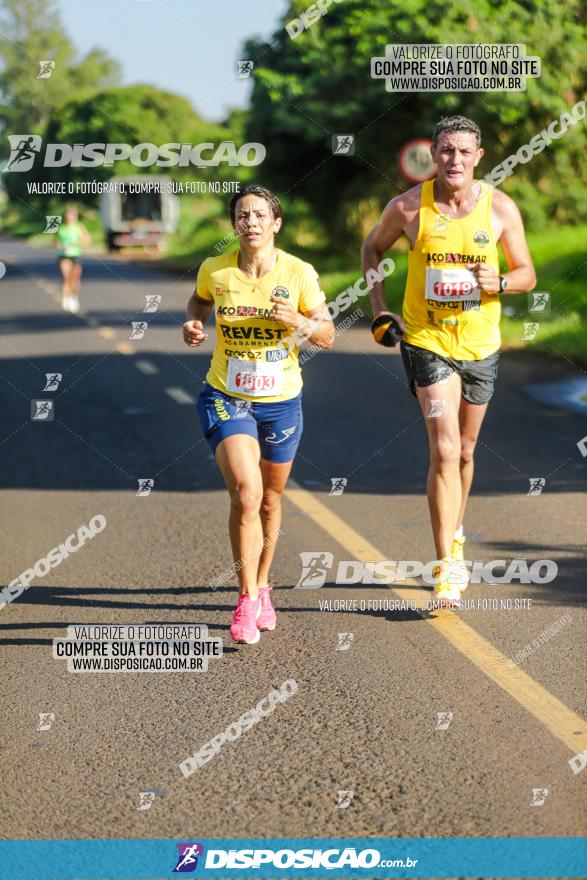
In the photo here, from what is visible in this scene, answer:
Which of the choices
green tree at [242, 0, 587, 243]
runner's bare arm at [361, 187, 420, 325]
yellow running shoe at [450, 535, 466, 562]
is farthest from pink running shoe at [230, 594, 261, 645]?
green tree at [242, 0, 587, 243]

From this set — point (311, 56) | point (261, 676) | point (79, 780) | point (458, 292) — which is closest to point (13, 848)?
point (79, 780)

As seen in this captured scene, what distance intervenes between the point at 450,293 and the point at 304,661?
6.45 feet

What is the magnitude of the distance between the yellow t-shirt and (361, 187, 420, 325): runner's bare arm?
0.62 meters

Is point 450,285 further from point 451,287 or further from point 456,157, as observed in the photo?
point 456,157

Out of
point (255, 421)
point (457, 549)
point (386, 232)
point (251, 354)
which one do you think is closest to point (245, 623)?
point (255, 421)

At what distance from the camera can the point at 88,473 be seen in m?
10.6

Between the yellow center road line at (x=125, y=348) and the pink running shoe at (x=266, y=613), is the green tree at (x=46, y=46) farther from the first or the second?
the pink running shoe at (x=266, y=613)

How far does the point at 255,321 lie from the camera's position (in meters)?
6.21

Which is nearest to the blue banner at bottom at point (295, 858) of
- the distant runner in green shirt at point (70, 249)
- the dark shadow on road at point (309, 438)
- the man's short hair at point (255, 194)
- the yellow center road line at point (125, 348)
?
the man's short hair at point (255, 194)

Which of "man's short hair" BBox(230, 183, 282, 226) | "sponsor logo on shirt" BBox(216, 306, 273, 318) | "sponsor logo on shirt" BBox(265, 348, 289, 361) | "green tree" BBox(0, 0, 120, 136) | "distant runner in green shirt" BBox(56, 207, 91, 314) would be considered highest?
"green tree" BBox(0, 0, 120, 136)

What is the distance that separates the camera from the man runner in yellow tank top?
21.7ft

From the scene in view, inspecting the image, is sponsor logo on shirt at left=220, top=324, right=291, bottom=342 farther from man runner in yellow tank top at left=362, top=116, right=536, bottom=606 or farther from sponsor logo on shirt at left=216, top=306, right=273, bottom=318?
man runner in yellow tank top at left=362, top=116, right=536, bottom=606

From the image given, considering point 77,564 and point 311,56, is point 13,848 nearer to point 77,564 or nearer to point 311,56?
point 77,564

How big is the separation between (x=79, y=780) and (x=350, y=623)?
2082 mm
